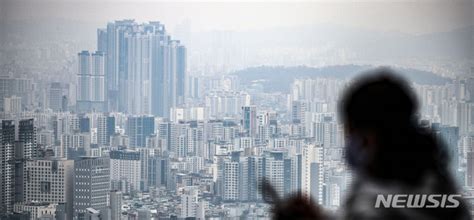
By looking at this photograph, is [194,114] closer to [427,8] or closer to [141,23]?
[141,23]

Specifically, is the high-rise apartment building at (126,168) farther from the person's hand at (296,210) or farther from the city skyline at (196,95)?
the person's hand at (296,210)

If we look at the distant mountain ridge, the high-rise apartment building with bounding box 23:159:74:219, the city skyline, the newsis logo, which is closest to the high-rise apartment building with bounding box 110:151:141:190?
the city skyline

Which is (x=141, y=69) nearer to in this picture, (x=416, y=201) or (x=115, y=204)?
(x=115, y=204)

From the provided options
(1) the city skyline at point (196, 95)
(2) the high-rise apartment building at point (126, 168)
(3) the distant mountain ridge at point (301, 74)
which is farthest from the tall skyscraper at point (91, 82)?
(3) the distant mountain ridge at point (301, 74)

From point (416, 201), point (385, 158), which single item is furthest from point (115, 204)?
point (385, 158)

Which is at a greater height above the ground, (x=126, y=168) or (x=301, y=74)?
(x=301, y=74)

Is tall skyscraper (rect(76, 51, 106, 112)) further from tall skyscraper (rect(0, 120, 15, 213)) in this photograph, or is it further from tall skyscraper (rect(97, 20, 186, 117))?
tall skyscraper (rect(0, 120, 15, 213))
